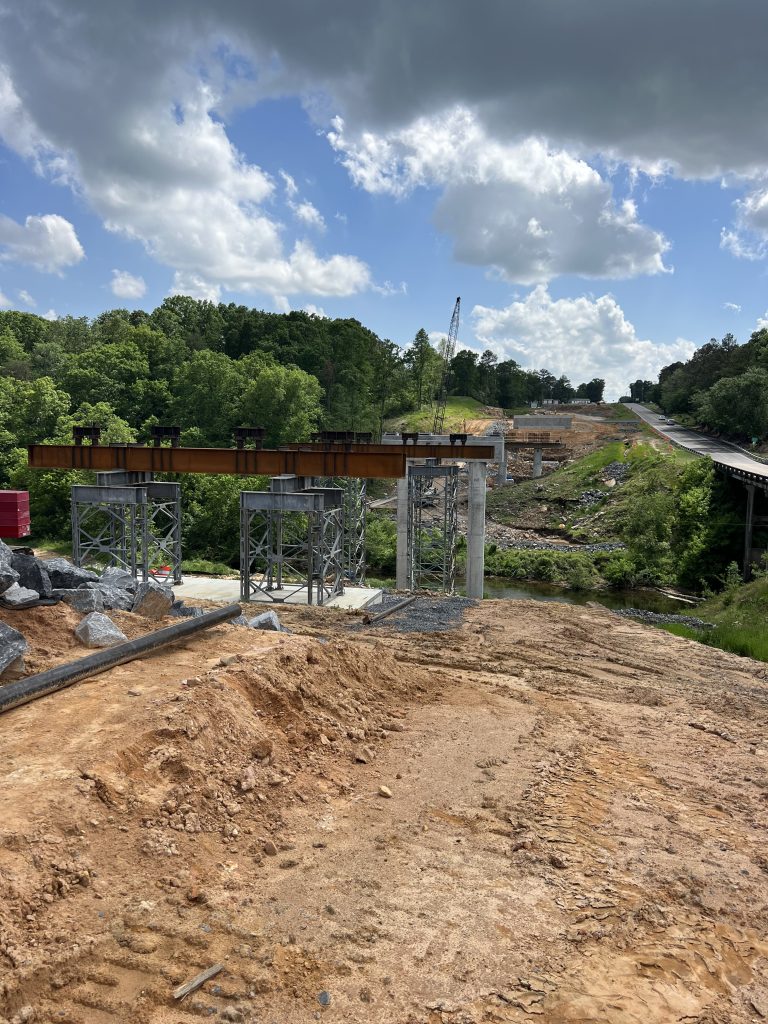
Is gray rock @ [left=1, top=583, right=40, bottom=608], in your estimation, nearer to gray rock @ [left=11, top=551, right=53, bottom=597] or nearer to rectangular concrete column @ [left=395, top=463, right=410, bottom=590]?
gray rock @ [left=11, top=551, right=53, bottom=597]

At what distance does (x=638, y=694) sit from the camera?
13.6m

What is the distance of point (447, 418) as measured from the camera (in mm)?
82000

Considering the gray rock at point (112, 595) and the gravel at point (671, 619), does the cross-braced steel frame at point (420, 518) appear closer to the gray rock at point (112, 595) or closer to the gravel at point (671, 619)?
the gravel at point (671, 619)

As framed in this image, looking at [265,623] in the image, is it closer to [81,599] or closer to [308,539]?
[81,599]

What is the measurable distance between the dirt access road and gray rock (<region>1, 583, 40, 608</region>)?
2.05ft

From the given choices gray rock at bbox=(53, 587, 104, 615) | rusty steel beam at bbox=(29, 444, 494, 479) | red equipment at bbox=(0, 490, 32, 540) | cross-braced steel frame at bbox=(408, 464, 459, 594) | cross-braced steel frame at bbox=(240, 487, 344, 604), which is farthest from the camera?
cross-braced steel frame at bbox=(408, 464, 459, 594)

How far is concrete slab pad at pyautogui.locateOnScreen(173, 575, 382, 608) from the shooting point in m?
22.9

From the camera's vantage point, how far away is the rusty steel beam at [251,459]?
2334 cm

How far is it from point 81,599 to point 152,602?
4.24ft

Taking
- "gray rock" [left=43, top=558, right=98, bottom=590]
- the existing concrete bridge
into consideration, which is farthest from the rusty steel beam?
the existing concrete bridge

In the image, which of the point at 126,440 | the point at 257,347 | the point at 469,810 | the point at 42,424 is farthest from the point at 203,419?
the point at 469,810

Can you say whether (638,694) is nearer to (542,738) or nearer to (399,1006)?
(542,738)

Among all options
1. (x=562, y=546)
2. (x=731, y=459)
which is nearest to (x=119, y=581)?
(x=562, y=546)

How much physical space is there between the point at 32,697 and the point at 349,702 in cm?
414
